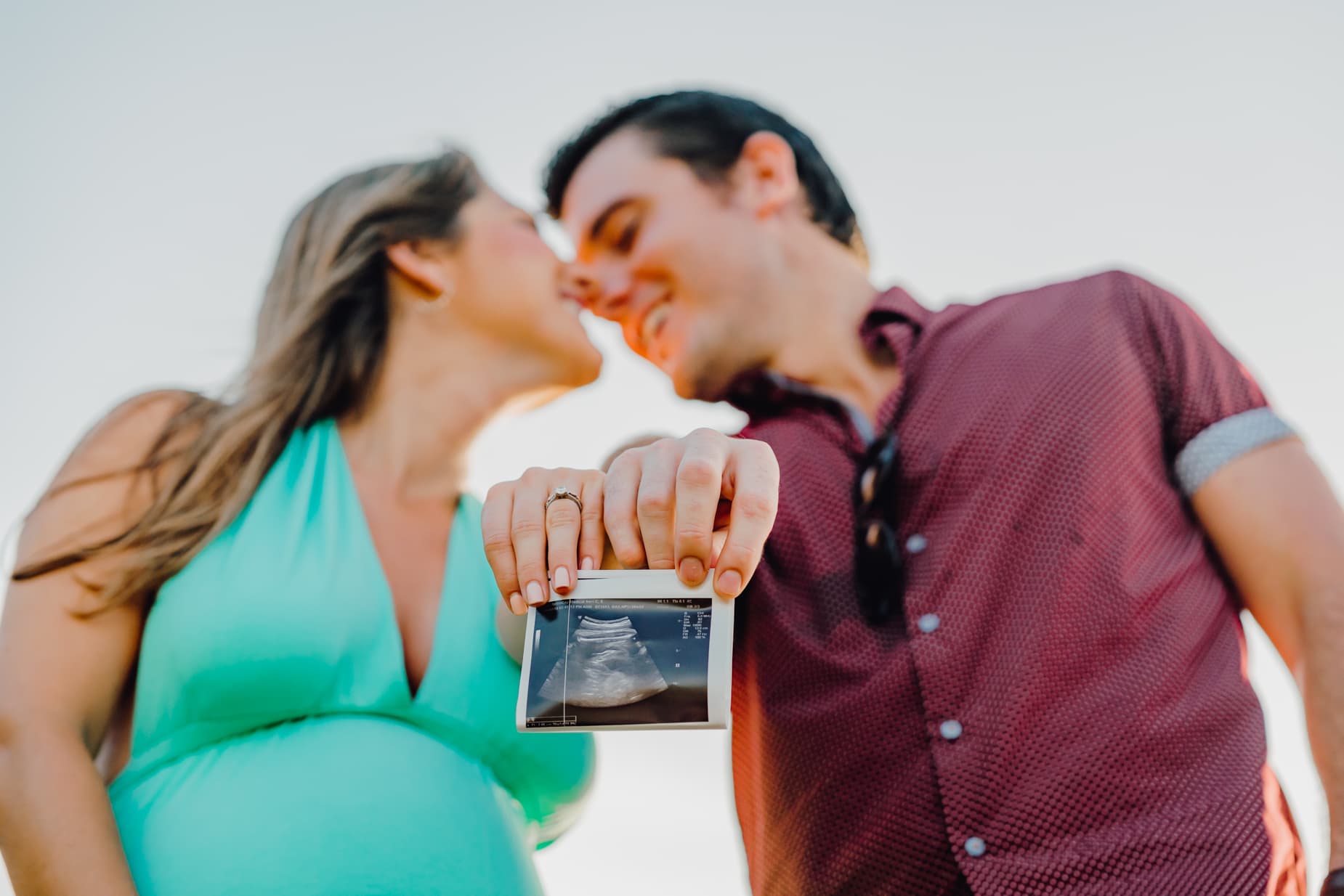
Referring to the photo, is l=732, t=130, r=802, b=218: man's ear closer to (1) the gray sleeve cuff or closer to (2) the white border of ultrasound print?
(1) the gray sleeve cuff

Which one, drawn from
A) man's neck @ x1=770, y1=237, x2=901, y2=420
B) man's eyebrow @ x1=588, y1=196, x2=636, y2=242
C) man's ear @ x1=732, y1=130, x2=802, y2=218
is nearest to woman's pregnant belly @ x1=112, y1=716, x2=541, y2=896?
man's neck @ x1=770, y1=237, x2=901, y2=420

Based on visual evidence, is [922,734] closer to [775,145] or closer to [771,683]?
[771,683]

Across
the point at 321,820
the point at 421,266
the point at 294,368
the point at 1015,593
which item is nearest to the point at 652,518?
the point at 1015,593

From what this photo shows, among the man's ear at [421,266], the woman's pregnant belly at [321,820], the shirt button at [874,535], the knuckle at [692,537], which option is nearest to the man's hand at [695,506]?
the knuckle at [692,537]

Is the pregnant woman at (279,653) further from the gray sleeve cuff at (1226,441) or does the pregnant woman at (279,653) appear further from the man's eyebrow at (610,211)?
the gray sleeve cuff at (1226,441)

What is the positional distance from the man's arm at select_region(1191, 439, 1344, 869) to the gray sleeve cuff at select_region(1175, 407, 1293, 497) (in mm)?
11

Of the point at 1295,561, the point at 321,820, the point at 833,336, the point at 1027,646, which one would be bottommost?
the point at 321,820

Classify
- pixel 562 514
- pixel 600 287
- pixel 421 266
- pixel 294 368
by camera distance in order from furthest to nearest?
1. pixel 600 287
2. pixel 421 266
3. pixel 294 368
4. pixel 562 514

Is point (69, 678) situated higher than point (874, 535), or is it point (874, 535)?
point (874, 535)

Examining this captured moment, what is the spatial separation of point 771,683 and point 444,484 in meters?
1.01

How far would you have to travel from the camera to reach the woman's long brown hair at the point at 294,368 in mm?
1895

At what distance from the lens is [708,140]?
291cm

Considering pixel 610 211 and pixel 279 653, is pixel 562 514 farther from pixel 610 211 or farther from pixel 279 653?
pixel 610 211

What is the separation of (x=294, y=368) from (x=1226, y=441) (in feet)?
6.03
